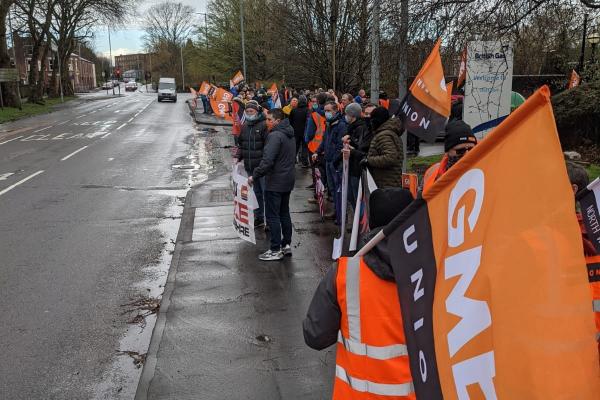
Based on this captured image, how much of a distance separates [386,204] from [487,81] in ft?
24.1

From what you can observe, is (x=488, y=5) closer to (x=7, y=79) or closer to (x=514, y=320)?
(x=514, y=320)

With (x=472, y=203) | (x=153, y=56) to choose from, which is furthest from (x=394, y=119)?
A: (x=153, y=56)

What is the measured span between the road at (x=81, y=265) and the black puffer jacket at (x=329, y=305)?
2317 mm

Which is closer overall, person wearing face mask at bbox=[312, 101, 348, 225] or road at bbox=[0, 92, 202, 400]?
road at bbox=[0, 92, 202, 400]

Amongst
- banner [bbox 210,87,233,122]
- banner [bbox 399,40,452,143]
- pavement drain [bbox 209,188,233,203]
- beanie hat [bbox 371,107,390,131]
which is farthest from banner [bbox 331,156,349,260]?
banner [bbox 210,87,233,122]

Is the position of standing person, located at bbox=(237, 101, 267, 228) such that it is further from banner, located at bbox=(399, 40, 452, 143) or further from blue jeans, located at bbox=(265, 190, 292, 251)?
banner, located at bbox=(399, 40, 452, 143)

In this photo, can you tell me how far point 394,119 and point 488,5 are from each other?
342cm

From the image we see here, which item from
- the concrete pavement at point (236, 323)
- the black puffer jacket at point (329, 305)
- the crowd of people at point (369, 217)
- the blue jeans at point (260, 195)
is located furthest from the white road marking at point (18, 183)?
the black puffer jacket at point (329, 305)

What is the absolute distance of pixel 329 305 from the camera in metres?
2.25

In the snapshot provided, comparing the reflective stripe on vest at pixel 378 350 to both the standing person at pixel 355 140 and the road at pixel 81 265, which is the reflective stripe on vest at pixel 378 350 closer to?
the road at pixel 81 265

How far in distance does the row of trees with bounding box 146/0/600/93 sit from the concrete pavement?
3505 millimetres

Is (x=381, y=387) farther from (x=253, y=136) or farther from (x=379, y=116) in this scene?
(x=253, y=136)

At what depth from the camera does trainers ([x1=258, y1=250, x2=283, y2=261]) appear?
6.90 meters

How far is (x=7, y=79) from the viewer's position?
129ft
